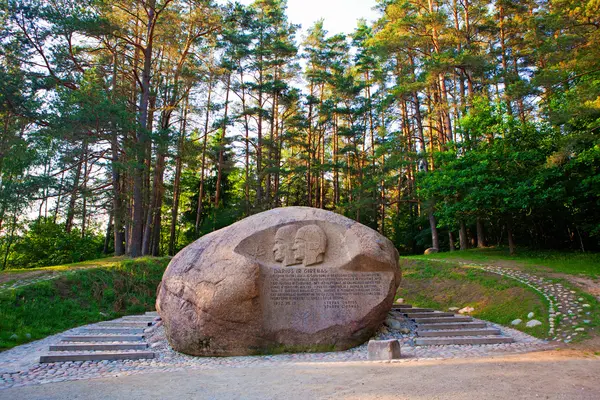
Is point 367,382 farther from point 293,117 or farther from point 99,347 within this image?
point 293,117

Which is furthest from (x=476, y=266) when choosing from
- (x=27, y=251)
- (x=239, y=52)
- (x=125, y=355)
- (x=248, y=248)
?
(x=27, y=251)

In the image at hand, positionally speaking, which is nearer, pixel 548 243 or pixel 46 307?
pixel 46 307

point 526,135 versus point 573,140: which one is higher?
point 526,135

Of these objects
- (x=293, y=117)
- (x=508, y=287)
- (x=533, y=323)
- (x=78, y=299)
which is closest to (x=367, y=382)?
(x=533, y=323)

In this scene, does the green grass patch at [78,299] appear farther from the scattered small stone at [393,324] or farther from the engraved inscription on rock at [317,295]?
the scattered small stone at [393,324]

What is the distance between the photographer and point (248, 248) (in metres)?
7.72

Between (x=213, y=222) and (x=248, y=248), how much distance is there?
15488 millimetres

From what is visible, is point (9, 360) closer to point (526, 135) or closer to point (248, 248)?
point (248, 248)

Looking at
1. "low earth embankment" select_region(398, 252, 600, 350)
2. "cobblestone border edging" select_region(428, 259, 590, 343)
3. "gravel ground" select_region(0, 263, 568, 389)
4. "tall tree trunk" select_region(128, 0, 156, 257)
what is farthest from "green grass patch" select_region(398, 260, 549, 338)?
"tall tree trunk" select_region(128, 0, 156, 257)

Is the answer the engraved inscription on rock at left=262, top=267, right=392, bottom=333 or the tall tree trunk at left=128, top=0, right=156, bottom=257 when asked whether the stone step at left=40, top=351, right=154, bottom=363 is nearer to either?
the engraved inscription on rock at left=262, top=267, right=392, bottom=333

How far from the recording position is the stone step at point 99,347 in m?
7.48

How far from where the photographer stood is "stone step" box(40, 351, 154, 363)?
6.90m

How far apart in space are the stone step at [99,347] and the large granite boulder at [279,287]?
0.71m

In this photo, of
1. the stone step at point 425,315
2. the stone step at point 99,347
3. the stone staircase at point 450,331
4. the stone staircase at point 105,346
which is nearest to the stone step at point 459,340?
the stone staircase at point 450,331
